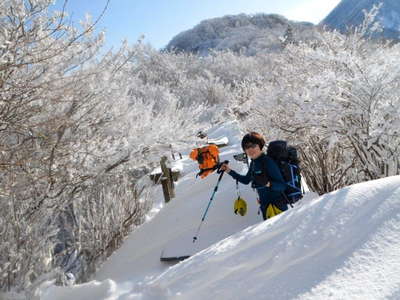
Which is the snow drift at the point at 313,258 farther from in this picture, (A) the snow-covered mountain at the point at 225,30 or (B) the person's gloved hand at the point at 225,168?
(A) the snow-covered mountain at the point at 225,30

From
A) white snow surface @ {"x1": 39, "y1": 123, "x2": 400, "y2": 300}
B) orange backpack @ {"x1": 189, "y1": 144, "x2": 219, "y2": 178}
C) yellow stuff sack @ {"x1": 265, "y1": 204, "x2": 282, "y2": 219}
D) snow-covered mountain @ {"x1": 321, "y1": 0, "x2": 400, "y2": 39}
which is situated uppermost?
snow-covered mountain @ {"x1": 321, "y1": 0, "x2": 400, "y2": 39}

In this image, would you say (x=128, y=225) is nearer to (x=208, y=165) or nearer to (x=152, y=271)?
(x=152, y=271)

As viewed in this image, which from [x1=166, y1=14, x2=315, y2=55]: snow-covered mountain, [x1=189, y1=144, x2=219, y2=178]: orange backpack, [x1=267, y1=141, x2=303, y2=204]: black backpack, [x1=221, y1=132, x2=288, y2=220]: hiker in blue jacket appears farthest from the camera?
[x1=166, y1=14, x2=315, y2=55]: snow-covered mountain

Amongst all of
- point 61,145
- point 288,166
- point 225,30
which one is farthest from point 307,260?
point 225,30

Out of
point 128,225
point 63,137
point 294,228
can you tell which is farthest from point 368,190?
point 128,225

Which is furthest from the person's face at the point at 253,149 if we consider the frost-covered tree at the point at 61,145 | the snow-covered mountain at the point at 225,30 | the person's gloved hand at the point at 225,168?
the snow-covered mountain at the point at 225,30

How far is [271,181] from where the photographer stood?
10.4 ft

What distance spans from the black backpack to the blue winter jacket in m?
0.10

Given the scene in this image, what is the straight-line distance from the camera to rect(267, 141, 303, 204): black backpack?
11.0 ft

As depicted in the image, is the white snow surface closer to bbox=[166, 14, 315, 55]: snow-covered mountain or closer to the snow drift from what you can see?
the snow drift

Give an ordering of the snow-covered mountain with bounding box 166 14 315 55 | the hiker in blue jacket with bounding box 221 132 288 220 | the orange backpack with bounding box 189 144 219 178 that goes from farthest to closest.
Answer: the snow-covered mountain with bounding box 166 14 315 55
the orange backpack with bounding box 189 144 219 178
the hiker in blue jacket with bounding box 221 132 288 220

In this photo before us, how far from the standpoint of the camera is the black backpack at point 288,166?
336 cm

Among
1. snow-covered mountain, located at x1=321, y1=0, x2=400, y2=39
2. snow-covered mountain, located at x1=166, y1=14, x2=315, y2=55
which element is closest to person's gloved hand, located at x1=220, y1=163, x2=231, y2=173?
snow-covered mountain, located at x1=166, y1=14, x2=315, y2=55

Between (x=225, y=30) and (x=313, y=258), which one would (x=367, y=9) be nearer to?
(x=225, y=30)
